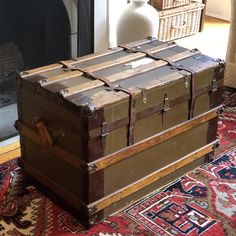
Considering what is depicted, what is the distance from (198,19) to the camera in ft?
12.8

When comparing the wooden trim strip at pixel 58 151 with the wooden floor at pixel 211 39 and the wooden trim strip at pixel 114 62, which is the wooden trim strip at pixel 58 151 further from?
the wooden floor at pixel 211 39

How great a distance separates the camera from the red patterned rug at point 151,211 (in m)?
1.75

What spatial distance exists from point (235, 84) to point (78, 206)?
5.17 ft

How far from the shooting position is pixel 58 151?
1760mm

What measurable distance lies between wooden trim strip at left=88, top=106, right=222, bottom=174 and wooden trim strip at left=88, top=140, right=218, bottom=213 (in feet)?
0.42

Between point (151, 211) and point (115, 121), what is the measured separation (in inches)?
16.2

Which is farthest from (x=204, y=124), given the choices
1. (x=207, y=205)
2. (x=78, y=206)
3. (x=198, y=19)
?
(x=198, y=19)

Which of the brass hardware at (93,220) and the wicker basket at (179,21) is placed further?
the wicker basket at (179,21)

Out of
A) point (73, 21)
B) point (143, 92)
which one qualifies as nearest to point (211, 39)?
point (73, 21)

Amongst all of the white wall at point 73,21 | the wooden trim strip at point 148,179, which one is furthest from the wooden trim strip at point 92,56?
the white wall at point 73,21

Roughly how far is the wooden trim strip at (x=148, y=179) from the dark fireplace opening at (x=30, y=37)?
0.84 metres

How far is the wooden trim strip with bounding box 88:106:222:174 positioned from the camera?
5.57 ft

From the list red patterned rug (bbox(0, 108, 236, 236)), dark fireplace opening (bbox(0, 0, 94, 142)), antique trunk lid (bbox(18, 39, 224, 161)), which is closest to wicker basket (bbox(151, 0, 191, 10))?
dark fireplace opening (bbox(0, 0, 94, 142))

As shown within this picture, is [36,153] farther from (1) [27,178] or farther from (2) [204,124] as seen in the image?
(2) [204,124]
